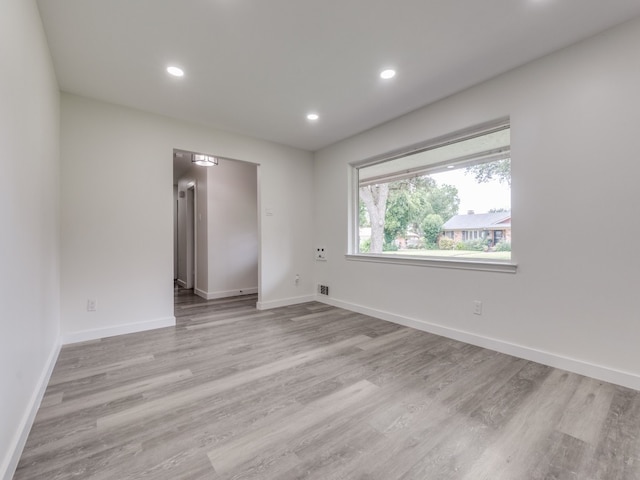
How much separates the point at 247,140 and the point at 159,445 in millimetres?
3582

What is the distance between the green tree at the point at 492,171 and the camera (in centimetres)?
267

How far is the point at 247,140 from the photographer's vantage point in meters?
4.07

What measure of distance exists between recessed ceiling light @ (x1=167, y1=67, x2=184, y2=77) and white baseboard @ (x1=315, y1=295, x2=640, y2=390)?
3.31 meters

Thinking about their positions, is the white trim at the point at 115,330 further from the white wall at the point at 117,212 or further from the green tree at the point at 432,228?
the green tree at the point at 432,228

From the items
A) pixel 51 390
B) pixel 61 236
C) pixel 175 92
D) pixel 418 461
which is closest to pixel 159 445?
pixel 51 390

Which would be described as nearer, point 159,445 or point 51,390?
point 159,445

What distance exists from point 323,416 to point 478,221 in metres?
→ 2.34

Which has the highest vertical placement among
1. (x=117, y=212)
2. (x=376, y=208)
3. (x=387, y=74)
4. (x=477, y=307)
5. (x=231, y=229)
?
(x=387, y=74)

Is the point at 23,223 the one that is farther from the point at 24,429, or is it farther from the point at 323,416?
the point at 323,416

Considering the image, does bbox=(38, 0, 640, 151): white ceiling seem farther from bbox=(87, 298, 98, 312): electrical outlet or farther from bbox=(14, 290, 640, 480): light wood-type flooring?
bbox=(14, 290, 640, 480): light wood-type flooring

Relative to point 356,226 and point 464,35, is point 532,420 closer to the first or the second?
point 464,35

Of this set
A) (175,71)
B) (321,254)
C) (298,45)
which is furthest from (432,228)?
(175,71)

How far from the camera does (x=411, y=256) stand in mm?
3441

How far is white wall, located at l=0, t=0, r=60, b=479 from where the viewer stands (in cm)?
126
